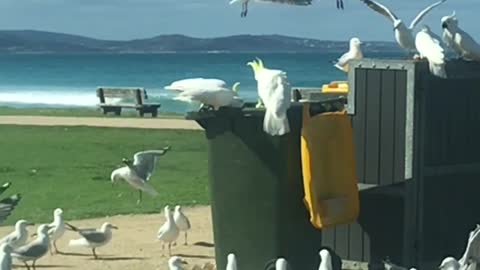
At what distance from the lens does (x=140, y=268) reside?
1233cm

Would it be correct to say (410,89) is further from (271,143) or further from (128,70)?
(128,70)

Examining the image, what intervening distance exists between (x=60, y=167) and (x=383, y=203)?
1095cm

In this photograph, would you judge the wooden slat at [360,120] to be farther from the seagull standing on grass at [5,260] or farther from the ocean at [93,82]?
the ocean at [93,82]

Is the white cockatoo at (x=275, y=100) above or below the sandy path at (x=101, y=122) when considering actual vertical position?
above

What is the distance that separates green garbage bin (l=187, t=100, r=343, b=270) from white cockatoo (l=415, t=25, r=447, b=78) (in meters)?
1.59

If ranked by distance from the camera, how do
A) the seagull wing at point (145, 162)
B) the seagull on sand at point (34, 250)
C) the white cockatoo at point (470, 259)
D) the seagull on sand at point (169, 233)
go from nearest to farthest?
1. the white cockatoo at point (470, 259)
2. the seagull on sand at point (34, 250)
3. the seagull on sand at point (169, 233)
4. the seagull wing at point (145, 162)

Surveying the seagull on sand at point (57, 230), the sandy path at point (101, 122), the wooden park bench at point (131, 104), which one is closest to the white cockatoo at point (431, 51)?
the seagull on sand at point (57, 230)

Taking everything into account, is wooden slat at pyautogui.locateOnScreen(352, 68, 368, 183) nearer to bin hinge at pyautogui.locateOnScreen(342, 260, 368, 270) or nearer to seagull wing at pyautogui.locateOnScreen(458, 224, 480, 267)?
bin hinge at pyautogui.locateOnScreen(342, 260, 368, 270)

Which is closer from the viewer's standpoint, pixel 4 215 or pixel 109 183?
pixel 4 215

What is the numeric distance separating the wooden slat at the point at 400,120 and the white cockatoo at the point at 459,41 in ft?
3.24

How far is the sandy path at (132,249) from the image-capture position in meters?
12.7

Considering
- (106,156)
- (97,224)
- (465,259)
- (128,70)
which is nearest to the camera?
(465,259)

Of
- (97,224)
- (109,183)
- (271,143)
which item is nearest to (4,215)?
(97,224)

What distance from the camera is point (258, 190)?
1052cm
